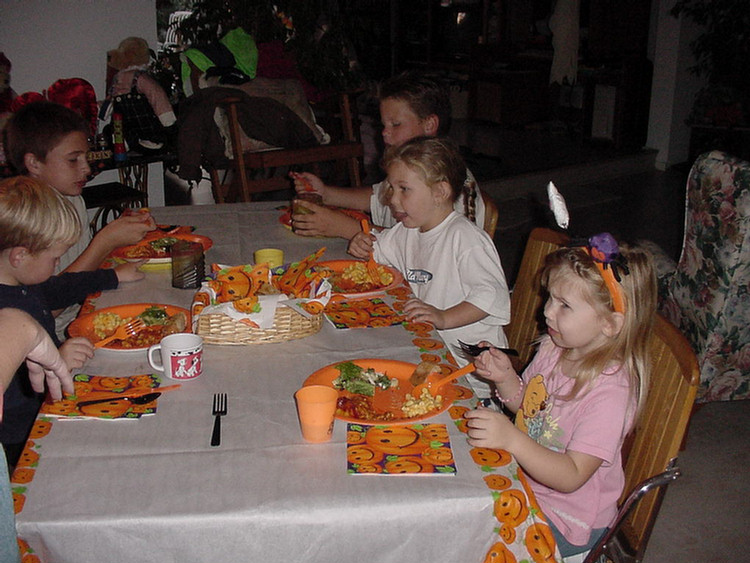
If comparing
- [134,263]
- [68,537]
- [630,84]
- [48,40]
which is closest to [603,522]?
[68,537]

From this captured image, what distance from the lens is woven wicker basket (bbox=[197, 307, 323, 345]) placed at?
1.51 meters

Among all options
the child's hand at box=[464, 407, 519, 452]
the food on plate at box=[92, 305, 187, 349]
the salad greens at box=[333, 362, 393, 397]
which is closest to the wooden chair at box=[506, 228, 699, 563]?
the child's hand at box=[464, 407, 519, 452]

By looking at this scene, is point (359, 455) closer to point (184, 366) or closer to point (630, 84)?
point (184, 366)

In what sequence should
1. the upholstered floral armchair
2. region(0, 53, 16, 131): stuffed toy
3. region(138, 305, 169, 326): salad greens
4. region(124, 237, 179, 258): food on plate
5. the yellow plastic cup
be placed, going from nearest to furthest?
region(138, 305, 169, 326): salad greens, the yellow plastic cup, region(124, 237, 179, 258): food on plate, the upholstered floral armchair, region(0, 53, 16, 131): stuffed toy

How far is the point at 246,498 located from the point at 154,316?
735 mm

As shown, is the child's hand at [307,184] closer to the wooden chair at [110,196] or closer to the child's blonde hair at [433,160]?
the child's blonde hair at [433,160]

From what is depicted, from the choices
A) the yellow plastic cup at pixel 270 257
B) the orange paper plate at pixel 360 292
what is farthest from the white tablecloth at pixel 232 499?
the yellow plastic cup at pixel 270 257

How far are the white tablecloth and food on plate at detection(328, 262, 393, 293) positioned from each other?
71 centimetres

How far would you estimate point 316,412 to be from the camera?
1133 millimetres

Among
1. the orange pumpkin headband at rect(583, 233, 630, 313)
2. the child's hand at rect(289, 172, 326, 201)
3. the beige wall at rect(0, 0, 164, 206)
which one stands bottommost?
the child's hand at rect(289, 172, 326, 201)

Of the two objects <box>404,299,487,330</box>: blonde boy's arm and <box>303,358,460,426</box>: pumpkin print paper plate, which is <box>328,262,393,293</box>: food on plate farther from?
<box>303,358,460,426</box>: pumpkin print paper plate

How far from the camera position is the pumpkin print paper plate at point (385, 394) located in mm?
1226

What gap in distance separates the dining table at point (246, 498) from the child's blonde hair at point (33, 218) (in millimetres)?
458

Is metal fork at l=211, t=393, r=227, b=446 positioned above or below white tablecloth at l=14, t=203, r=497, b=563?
above
